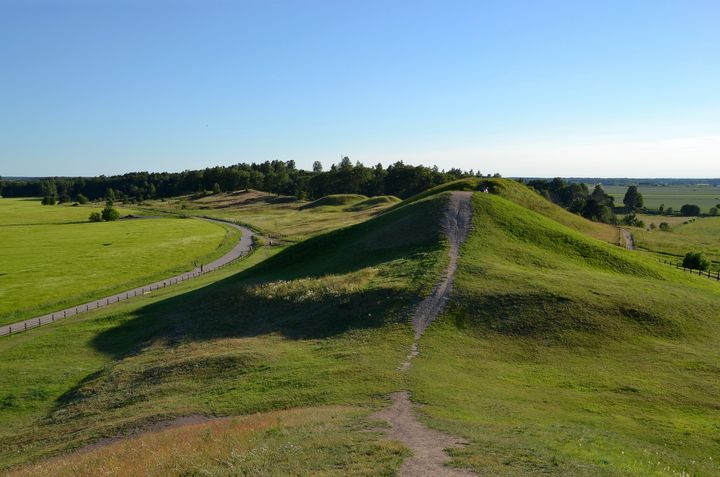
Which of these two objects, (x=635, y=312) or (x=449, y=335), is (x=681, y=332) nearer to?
(x=635, y=312)

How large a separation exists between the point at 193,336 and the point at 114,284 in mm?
36239

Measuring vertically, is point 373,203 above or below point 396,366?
above

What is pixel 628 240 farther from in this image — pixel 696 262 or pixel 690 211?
pixel 690 211

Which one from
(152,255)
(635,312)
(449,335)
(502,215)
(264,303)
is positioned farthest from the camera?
(152,255)

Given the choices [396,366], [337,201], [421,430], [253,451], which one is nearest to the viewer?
[253,451]

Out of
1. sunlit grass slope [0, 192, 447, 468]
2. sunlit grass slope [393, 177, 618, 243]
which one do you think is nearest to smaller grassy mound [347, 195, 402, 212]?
sunlit grass slope [393, 177, 618, 243]

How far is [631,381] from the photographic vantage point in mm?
26078

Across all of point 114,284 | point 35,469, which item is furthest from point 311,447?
point 114,284

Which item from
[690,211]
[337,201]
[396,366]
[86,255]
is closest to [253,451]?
[396,366]

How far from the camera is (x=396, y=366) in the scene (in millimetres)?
27969

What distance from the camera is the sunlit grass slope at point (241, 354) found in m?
25.4

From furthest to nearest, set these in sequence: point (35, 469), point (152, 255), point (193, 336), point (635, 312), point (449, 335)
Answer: point (152, 255) → point (193, 336) → point (635, 312) → point (449, 335) → point (35, 469)

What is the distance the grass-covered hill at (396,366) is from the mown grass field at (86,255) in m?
15.9

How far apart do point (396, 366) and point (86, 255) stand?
276 ft
